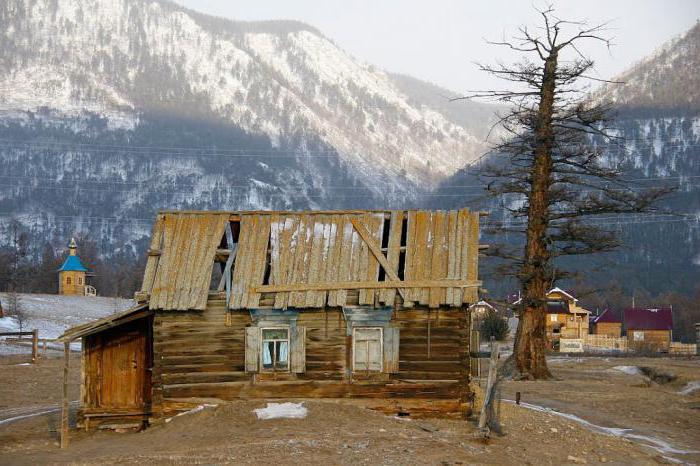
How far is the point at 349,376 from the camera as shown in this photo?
2411cm

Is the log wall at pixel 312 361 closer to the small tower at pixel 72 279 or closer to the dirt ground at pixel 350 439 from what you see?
the dirt ground at pixel 350 439

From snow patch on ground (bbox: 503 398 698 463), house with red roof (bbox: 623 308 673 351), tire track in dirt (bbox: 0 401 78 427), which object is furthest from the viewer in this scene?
house with red roof (bbox: 623 308 673 351)

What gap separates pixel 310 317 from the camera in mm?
24344

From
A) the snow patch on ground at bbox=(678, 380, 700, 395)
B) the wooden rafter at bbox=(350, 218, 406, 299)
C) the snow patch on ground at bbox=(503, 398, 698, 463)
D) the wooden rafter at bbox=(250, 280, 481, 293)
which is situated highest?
the wooden rafter at bbox=(350, 218, 406, 299)

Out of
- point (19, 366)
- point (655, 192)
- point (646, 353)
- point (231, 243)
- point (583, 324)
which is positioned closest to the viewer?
point (231, 243)

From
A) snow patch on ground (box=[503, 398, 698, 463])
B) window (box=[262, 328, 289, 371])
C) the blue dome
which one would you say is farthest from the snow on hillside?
snow patch on ground (box=[503, 398, 698, 463])

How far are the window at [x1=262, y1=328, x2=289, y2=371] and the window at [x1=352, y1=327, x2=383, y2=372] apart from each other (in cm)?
185

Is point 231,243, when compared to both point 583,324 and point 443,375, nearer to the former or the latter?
point 443,375

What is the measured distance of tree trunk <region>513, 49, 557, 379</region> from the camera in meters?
36.7

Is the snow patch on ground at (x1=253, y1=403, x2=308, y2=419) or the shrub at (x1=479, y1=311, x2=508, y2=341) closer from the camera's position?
the snow patch on ground at (x1=253, y1=403, x2=308, y2=419)

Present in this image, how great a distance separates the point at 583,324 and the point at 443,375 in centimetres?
6945

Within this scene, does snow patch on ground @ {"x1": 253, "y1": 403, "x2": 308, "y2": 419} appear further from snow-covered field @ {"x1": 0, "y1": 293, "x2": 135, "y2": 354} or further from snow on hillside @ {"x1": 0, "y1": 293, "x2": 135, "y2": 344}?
snow on hillside @ {"x1": 0, "y1": 293, "x2": 135, "y2": 344}

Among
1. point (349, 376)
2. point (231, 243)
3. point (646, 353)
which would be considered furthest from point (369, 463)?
point (646, 353)

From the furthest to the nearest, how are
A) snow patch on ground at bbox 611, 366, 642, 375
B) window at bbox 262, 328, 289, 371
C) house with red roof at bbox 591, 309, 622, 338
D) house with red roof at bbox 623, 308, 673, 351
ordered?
house with red roof at bbox 591, 309, 622, 338
house with red roof at bbox 623, 308, 673, 351
snow patch on ground at bbox 611, 366, 642, 375
window at bbox 262, 328, 289, 371
